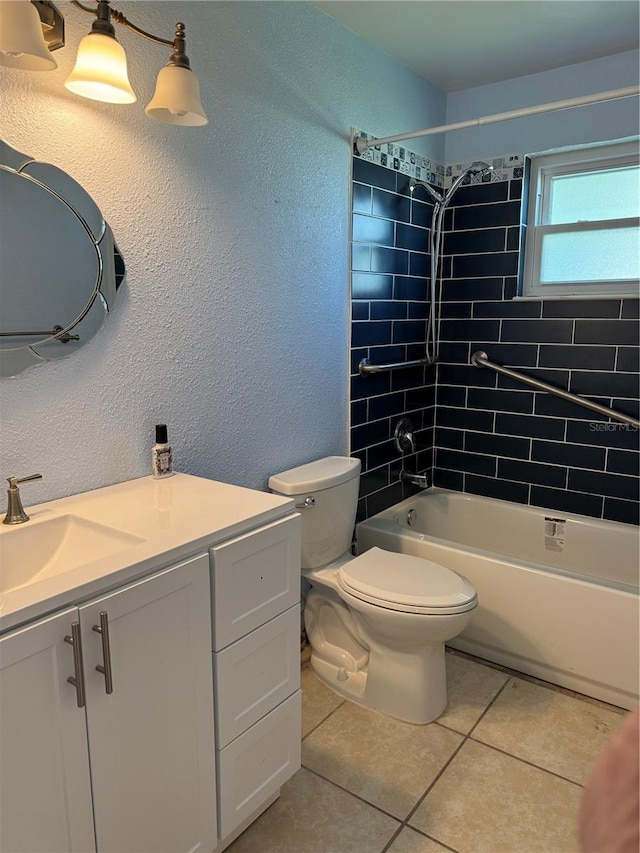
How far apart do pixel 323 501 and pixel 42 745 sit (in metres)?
1.23

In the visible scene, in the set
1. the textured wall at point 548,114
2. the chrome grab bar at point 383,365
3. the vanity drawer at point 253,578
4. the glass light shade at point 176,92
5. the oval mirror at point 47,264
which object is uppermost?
the textured wall at point 548,114

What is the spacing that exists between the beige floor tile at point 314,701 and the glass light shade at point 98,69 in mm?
1909

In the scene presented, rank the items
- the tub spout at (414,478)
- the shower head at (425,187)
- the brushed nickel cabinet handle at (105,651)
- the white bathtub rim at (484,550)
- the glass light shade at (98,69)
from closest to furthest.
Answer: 1. the brushed nickel cabinet handle at (105,651)
2. the glass light shade at (98,69)
3. the white bathtub rim at (484,550)
4. the shower head at (425,187)
5. the tub spout at (414,478)

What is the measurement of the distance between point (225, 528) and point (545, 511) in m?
1.93

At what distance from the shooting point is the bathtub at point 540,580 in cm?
204

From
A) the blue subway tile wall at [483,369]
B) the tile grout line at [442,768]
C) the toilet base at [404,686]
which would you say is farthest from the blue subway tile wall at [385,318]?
the tile grout line at [442,768]

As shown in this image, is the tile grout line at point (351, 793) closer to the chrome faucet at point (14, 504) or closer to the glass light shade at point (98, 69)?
the chrome faucet at point (14, 504)

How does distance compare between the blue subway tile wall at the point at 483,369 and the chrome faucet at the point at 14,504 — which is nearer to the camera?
the chrome faucet at the point at 14,504

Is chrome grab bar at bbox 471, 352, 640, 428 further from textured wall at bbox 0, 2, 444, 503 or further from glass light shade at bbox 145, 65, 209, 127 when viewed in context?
glass light shade at bbox 145, 65, 209, 127

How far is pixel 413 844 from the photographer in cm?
154

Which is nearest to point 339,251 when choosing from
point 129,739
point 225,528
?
point 225,528

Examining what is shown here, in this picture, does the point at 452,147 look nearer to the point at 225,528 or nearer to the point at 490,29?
the point at 490,29
